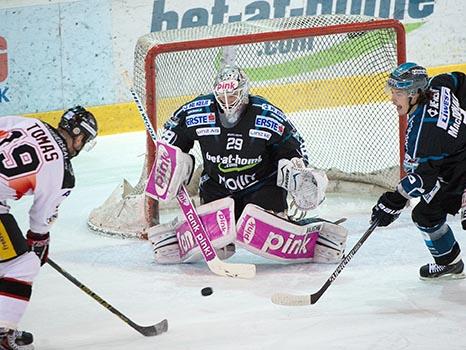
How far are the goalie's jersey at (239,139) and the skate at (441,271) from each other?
699 millimetres

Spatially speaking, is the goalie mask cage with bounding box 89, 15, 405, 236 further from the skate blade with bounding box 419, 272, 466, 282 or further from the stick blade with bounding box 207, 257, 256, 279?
the skate blade with bounding box 419, 272, 466, 282

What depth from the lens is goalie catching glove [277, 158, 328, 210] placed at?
14.8 feet

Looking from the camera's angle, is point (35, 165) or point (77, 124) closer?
point (35, 165)

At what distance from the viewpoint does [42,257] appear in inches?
146

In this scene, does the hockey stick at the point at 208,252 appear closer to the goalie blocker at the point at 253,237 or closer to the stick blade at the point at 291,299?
the goalie blocker at the point at 253,237

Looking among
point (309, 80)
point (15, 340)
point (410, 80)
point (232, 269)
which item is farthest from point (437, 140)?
point (309, 80)

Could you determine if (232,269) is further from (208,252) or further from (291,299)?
(291,299)

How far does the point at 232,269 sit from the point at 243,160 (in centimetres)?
46

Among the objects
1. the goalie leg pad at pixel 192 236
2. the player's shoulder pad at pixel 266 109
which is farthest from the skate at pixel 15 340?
the player's shoulder pad at pixel 266 109

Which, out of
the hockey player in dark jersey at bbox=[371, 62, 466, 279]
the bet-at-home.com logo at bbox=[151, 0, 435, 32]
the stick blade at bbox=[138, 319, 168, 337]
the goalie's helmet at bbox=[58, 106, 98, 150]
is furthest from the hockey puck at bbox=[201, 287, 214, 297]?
the bet-at-home.com logo at bbox=[151, 0, 435, 32]

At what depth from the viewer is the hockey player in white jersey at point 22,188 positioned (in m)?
3.49

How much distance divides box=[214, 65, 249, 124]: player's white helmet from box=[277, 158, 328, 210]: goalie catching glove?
0.29 meters

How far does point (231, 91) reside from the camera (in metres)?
4.49

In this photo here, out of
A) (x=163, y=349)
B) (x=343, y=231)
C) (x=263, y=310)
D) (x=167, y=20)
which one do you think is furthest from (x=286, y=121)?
(x=167, y=20)
